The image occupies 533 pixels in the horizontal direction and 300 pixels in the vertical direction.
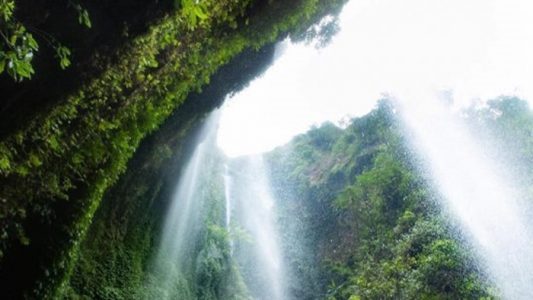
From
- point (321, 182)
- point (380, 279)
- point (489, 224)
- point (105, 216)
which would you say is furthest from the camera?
point (321, 182)

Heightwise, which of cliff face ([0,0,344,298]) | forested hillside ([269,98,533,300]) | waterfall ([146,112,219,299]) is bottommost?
cliff face ([0,0,344,298])

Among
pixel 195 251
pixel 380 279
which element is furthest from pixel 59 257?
pixel 380 279

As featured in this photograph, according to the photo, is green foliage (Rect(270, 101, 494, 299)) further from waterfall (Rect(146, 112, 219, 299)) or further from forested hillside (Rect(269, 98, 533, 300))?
waterfall (Rect(146, 112, 219, 299))

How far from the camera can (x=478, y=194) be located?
902 inches

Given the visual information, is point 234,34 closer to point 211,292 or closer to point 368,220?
point 211,292

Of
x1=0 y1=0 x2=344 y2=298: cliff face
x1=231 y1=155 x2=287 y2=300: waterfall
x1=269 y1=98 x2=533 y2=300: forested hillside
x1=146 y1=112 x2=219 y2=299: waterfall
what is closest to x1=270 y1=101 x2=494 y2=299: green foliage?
x1=269 y1=98 x2=533 y2=300: forested hillside

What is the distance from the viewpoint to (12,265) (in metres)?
4.60

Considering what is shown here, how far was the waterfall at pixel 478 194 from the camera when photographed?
54.5ft

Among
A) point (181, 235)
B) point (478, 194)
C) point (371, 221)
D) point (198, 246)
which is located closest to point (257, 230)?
point (371, 221)

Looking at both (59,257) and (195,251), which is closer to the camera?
(59,257)

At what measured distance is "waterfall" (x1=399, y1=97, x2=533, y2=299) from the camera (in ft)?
54.5

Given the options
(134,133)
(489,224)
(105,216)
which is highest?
(489,224)

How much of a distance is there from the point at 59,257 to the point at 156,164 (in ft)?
20.0

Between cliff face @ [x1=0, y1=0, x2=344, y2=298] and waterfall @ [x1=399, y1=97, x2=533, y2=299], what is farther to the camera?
waterfall @ [x1=399, y1=97, x2=533, y2=299]
